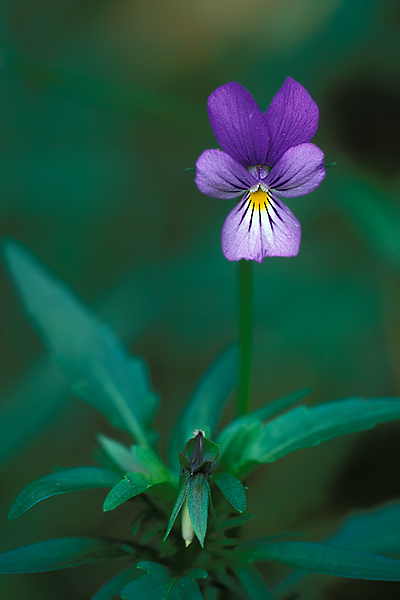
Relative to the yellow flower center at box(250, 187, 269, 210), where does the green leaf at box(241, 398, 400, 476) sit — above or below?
below

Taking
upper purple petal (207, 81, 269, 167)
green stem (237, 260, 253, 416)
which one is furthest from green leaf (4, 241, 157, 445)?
upper purple petal (207, 81, 269, 167)

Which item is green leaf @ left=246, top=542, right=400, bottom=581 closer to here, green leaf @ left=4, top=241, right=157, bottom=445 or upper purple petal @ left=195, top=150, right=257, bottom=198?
green leaf @ left=4, top=241, right=157, bottom=445

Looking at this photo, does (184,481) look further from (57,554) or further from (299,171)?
(299,171)

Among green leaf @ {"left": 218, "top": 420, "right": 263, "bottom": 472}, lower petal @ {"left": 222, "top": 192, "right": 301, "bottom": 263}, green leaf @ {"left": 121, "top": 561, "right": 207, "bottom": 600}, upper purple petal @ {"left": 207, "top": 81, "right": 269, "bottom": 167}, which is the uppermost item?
upper purple petal @ {"left": 207, "top": 81, "right": 269, "bottom": 167}

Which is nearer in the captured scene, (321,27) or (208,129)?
(208,129)

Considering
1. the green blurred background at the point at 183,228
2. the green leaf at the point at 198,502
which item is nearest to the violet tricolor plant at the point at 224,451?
the green leaf at the point at 198,502

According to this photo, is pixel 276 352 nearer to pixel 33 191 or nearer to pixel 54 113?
pixel 33 191

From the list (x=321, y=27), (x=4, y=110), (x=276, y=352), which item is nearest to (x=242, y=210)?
(x=276, y=352)

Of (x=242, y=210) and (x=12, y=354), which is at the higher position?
(x=12, y=354)
